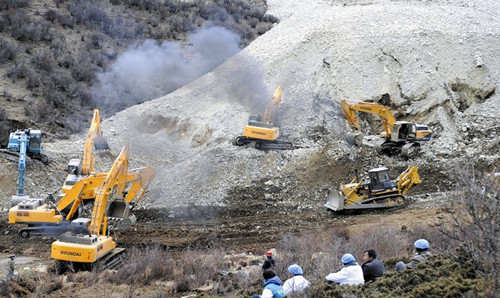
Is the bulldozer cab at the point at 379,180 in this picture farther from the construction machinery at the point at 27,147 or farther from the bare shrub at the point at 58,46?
the bare shrub at the point at 58,46

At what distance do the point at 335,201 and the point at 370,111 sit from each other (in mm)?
5310

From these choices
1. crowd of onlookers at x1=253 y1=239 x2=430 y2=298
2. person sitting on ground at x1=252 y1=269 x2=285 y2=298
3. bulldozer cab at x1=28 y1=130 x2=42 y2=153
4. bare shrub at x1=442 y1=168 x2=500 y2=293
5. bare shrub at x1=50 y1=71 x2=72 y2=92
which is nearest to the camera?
bare shrub at x1=442 y1=168 x2=500 y2=293

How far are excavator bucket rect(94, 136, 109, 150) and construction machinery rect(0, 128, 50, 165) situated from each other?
196cm

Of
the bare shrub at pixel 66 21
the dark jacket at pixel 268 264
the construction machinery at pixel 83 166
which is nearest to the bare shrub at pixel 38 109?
the bare shrub at pixel 66 21

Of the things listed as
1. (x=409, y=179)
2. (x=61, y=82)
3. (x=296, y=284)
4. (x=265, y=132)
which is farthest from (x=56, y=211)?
(x=61, y=82)

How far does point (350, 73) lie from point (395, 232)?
12.9 m

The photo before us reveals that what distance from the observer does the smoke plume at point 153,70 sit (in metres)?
31.6

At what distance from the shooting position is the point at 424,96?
25922mm

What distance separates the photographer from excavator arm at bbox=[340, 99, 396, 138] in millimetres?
23391

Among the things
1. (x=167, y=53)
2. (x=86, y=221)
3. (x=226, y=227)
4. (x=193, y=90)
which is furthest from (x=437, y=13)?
(x=86, y=221)

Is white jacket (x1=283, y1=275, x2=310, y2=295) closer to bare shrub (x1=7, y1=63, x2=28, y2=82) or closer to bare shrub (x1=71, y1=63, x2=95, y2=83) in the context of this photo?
bare shrub (x1=7, y1=63, x2=28, y2=82)

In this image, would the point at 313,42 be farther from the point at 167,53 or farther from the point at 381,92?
the point at 167,53

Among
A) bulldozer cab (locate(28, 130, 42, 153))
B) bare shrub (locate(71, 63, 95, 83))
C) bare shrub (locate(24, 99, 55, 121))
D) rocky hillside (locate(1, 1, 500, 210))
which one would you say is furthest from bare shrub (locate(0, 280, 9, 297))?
bare shrub (locate(71, 63, 95, 83))

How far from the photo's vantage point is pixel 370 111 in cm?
2352
